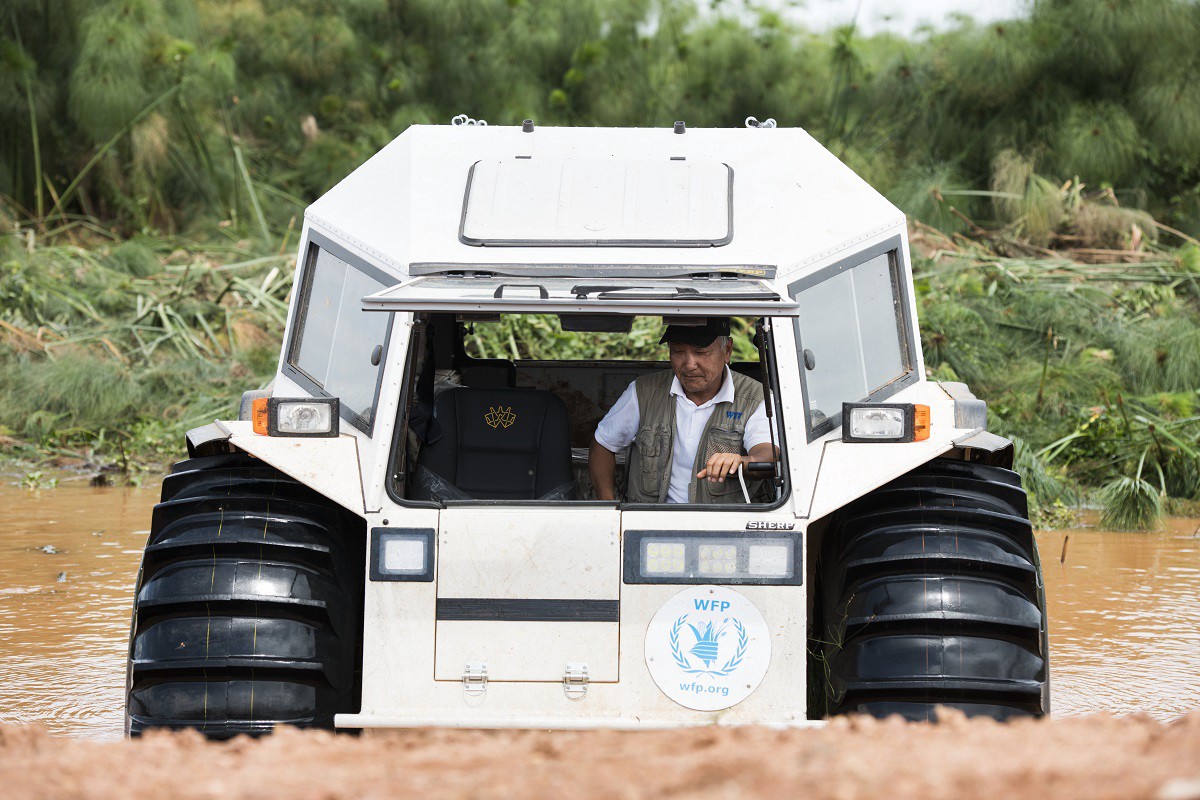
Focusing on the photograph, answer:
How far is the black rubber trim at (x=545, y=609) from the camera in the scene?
154 inches

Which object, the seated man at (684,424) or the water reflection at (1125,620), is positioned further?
the water reflection at (1125,620)

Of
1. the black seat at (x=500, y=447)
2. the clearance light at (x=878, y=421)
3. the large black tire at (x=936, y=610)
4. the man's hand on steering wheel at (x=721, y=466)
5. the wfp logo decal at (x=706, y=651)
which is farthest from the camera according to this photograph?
the black seat at (x=500, y=447)

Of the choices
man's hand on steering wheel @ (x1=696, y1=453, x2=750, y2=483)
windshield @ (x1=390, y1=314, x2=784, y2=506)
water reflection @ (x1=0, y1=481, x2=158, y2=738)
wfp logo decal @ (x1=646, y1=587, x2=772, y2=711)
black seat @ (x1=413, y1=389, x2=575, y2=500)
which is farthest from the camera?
water reflection @ (x1=0, y1=481, x2=158, y2=738)

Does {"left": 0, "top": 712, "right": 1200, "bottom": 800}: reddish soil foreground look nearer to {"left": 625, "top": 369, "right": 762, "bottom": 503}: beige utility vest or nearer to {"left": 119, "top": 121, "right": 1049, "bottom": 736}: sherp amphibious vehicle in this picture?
{"left": 119, "top": 121, "right": 1049, "bottom": 736}: sherp amphibious vehicle

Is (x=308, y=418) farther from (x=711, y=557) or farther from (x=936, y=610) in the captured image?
(x=936, y=610)

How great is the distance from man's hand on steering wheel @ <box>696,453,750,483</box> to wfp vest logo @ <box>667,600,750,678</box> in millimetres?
604

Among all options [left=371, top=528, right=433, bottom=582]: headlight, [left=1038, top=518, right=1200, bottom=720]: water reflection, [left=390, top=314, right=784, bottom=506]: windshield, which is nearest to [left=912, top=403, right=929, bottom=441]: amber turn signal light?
[left=390, top=314, right=784, bottom=506]: windshield

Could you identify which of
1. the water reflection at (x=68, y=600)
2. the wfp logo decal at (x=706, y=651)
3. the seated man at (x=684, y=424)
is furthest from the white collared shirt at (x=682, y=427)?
the water reflection at (x=68, y=600)

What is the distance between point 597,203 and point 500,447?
918 millimetres

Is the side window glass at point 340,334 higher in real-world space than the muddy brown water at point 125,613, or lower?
higher

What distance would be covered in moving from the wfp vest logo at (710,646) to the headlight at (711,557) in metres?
0.13

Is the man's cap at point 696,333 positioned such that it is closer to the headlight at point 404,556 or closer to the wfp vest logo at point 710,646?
the wfp vest logo at point 710,646

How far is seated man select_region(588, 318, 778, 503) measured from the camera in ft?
15.7

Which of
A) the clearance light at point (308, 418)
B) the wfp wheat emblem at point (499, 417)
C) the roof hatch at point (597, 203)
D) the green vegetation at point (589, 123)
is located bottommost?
the clearance light at point (308, 418)
